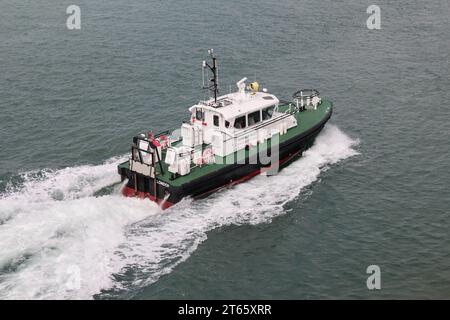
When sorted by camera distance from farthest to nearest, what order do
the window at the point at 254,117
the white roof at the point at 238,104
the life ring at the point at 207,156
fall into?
the window at the point at 254,117, the white roof at the point at 238,104, the life ring at the point at 207,156

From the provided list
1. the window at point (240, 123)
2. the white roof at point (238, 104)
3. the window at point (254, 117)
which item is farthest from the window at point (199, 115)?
the window at point (254, 117)

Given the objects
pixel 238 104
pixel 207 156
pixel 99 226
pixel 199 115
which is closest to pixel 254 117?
pixel 238 104

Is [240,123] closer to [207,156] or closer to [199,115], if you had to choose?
[199,115]

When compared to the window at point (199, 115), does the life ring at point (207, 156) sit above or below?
below

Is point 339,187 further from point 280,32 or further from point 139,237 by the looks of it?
point 280,32

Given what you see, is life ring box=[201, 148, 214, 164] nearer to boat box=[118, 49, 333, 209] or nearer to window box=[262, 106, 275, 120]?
boat box=[118, 49, 333, 209]

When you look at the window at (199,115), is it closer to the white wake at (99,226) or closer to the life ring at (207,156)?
the life ring at (207,156)
